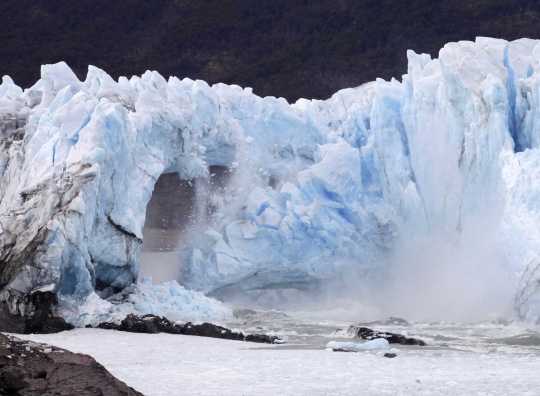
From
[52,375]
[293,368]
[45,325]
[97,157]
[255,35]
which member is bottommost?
[52,375]

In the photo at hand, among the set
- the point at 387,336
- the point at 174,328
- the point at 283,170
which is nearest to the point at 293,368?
the point at 387,336

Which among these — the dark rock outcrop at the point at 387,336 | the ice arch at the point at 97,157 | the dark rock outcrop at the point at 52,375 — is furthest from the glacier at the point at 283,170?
the dark rock outcrop at the point at 52,375

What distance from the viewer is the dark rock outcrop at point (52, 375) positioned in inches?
297

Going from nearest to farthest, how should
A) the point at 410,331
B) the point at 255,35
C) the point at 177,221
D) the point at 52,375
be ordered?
the point at 52,375
the point at 410,331
the point at 177,221
the point at 255,35

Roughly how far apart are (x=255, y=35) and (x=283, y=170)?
34159 mm

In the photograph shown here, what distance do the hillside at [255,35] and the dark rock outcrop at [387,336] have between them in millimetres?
32322

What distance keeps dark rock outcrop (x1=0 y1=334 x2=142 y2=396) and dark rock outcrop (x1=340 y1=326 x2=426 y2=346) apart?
6491mm

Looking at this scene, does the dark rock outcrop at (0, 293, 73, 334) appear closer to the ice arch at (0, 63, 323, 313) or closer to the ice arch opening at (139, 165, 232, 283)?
the ice arch at (0, 63, 323, 313)

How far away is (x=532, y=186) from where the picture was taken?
15.9 m

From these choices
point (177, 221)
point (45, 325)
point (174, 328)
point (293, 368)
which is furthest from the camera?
point (177, 221)

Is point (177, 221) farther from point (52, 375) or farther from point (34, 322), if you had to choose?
point (52, 375)

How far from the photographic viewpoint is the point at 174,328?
1462cm

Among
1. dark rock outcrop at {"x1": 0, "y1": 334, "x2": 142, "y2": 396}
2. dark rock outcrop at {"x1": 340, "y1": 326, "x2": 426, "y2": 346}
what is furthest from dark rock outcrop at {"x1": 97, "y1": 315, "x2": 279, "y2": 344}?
dark rock outcrop at {"x1": 0, "y1": 334, "x2": 142, "y2": 396}

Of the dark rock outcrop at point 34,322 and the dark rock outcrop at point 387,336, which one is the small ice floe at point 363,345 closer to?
the dark rock outcrop at point 387,336
